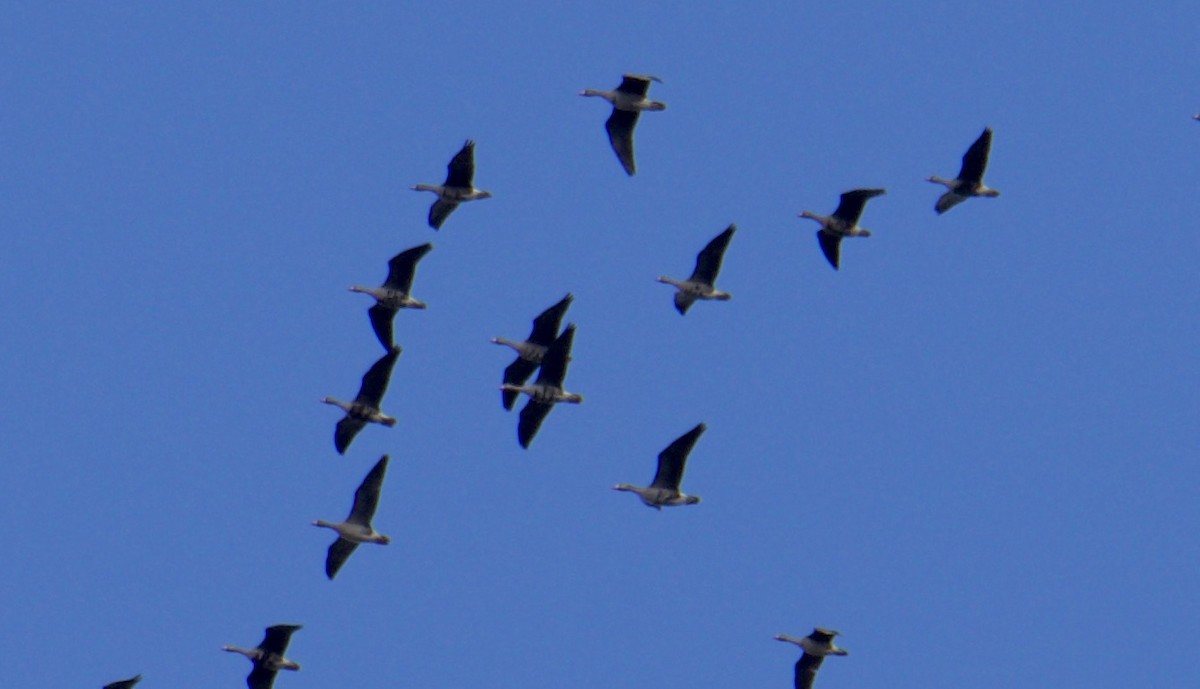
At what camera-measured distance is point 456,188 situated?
71625 mm

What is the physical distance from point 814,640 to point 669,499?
444 cm

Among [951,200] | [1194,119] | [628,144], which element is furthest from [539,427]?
[1194,119]

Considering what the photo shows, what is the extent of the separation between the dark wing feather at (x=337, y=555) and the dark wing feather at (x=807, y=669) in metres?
10.4

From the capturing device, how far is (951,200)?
75.0 metres

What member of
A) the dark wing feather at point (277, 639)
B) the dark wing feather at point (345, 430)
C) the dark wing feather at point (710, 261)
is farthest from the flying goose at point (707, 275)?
the dark wing feather at point (277, 639)

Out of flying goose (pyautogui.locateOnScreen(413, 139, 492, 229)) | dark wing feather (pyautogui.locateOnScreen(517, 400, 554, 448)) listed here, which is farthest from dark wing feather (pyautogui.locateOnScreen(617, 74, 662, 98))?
dark wing feather (pyautogui.locateOnScreen(517, 400, 554, 448))

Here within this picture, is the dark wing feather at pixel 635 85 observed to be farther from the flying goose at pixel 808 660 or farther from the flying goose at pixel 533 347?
the flying goose at pixel 808 660

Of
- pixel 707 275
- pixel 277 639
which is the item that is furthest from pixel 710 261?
pixel 277 639

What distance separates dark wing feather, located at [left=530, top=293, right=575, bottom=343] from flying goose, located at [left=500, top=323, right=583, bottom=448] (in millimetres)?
837

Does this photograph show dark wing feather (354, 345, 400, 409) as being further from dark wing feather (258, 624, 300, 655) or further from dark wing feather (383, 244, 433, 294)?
dark wing feather (258, 624, 300, 655)

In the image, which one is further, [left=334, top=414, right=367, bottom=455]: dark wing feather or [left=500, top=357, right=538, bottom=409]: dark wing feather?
[left=500, top=357, right=538, bottom=409]: dark wing feather

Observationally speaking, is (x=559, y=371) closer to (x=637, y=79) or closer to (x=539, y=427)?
(x=539, y=427)

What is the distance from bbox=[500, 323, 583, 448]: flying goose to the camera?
70.2 meters

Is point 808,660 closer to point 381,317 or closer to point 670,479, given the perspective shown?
point 670,479
